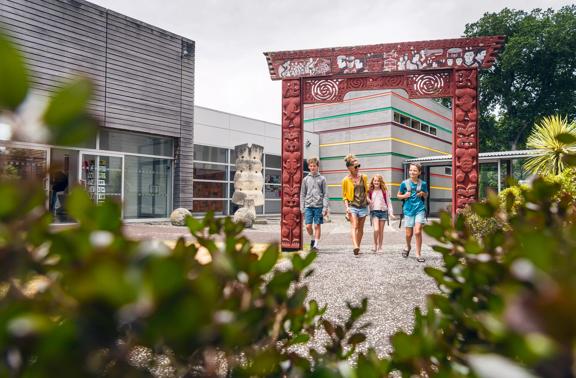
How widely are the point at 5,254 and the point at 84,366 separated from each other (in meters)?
0.16

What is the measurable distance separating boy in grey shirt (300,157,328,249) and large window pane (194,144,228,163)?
10766 millimetres

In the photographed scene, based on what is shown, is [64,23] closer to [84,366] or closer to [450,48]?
[450,48]

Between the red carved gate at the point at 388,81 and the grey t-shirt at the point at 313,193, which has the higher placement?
A: the red carved gate at the point at 388,81

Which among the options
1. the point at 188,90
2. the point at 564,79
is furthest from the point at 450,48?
the point at 564,79

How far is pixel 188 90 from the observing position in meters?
15.8

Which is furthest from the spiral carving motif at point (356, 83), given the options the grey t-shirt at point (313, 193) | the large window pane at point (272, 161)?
the large window pane at point (272, 161)

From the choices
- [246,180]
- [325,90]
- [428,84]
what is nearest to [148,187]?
[246,180]

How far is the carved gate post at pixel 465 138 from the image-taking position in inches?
269

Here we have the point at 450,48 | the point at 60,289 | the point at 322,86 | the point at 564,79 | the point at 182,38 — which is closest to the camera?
the point at 60,289

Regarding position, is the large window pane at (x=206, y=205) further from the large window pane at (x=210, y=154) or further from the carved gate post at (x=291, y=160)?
the carved gate post at (x=291, y=160)

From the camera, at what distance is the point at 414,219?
266 inches

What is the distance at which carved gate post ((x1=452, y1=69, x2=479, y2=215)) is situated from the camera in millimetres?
6836

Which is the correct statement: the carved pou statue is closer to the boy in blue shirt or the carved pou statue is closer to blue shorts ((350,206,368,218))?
blue shorts ((350,206,368,218))

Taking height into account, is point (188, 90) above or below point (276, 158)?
above
